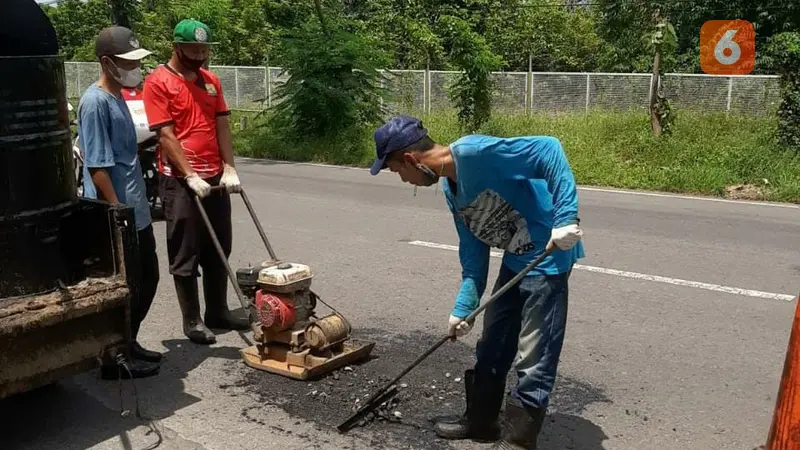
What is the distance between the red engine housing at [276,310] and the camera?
4.31 meters

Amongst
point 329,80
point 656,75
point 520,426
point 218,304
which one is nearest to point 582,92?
point 656,75

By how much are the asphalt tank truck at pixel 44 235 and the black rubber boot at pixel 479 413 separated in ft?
5.47

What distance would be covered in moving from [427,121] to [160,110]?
13.3m

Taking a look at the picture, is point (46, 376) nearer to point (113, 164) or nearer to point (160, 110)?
point (113, 164)

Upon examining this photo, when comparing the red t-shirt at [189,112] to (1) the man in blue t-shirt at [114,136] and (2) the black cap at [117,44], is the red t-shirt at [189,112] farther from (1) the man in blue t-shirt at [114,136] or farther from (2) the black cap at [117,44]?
(2) the black cap at [117,44]

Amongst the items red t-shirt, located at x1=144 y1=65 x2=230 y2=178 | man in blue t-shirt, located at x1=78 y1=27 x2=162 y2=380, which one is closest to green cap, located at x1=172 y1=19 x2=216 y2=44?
red t-shirt, located at x1=144 y1=65 x2=230 y2=178

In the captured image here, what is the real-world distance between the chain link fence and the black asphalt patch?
11.8m

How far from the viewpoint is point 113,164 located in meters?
4.33

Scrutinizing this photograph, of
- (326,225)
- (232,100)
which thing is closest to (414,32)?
(232,100)

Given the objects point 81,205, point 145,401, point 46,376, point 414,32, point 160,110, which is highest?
point 414,32

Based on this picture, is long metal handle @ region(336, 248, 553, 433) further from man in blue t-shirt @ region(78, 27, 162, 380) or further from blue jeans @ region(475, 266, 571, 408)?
man in blue t-shirt @ region(78, 27, 162, 380)

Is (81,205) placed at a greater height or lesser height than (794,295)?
greater

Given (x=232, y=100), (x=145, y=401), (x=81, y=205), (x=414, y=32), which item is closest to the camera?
(x=81, y=205)

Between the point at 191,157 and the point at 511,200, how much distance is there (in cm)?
244
